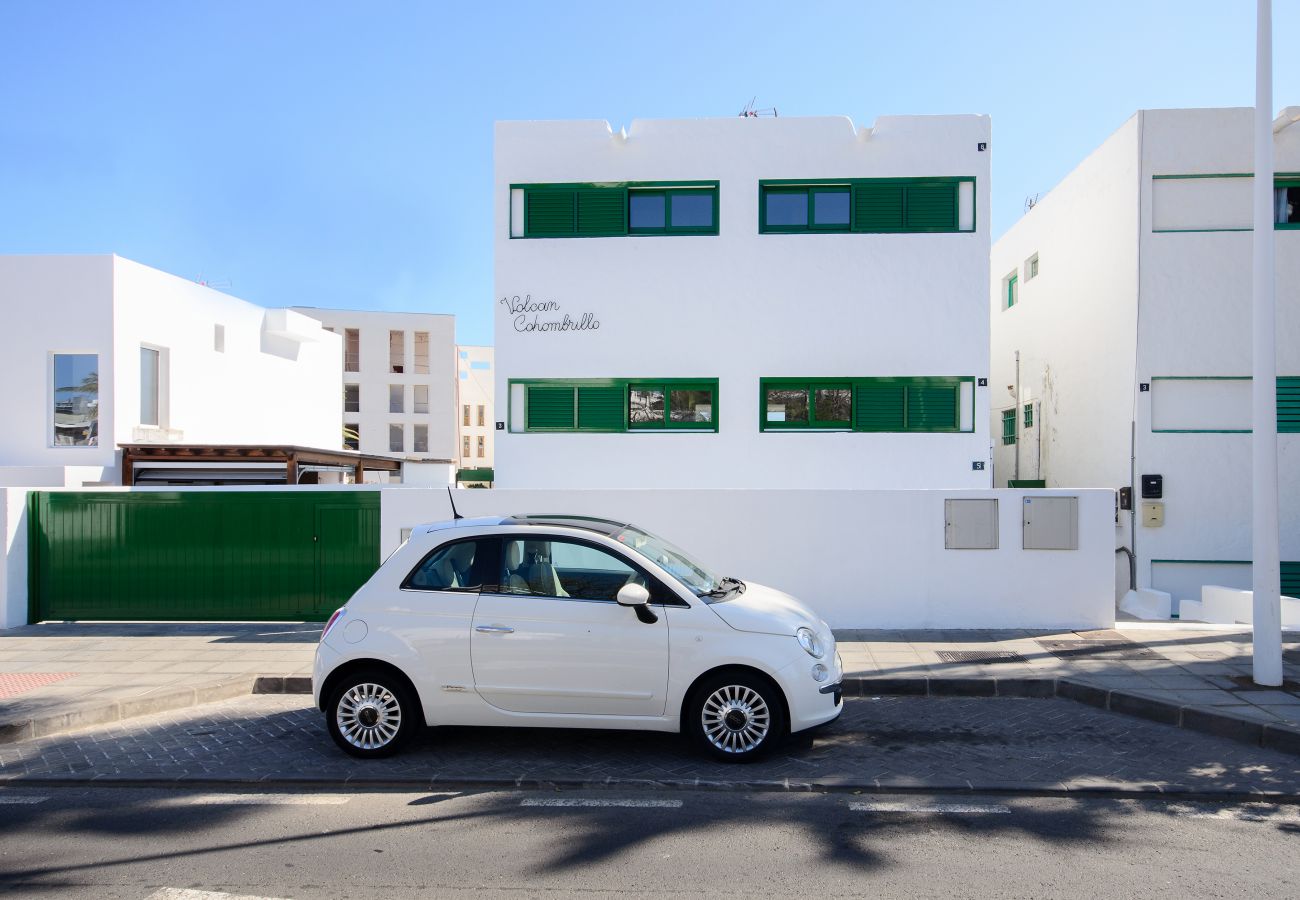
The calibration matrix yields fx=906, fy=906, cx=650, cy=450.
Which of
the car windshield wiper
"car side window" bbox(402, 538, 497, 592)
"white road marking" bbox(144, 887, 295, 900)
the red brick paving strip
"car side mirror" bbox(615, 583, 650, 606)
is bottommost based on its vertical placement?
the red brick paving strip

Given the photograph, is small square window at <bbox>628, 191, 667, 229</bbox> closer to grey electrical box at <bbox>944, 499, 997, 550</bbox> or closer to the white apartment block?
grey electrical box at <bbox>944, 499, 997, 550</bbox>

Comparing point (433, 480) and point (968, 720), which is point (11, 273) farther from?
point (968, 720)

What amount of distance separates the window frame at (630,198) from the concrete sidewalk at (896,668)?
6.85 m

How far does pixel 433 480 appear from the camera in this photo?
2534 centimetres

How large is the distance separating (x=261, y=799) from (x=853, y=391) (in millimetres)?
10528

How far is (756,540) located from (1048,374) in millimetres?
10831

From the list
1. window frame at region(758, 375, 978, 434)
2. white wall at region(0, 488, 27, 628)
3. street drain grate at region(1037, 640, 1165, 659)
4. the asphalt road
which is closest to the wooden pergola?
white wall at region(0, 488, 27, 628)

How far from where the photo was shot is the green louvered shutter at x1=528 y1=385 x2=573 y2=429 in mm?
14406

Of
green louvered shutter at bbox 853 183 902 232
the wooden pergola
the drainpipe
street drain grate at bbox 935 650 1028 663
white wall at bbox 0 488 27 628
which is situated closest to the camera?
street drain grate at bbox 935 650 1028 663

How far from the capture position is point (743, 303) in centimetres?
1421

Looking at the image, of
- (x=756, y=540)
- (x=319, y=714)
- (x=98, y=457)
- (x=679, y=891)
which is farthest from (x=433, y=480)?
(x=679, y=891)

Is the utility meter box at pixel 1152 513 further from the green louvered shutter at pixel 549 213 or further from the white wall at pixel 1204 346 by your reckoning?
the green louvered shutter at pixel 549 213

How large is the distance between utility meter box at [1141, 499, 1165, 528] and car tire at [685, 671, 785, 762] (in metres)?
11.1

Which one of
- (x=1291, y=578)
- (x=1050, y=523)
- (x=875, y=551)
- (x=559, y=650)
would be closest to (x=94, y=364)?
(x=559, y=650)
